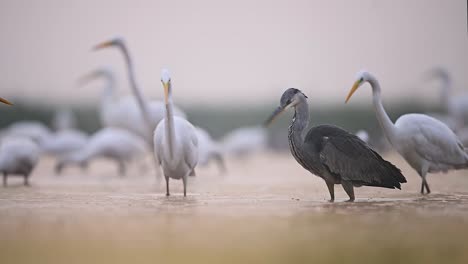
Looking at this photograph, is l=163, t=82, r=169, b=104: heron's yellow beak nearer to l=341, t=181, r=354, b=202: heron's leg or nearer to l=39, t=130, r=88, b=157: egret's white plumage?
l=341, t=181, r=354, b=202: heron's leg

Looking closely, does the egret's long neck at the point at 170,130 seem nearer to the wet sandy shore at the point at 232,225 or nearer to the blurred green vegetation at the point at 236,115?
the wet sandy shore at the point at 232,225

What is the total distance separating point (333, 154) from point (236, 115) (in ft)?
48.3

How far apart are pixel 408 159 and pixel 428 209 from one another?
1.32 meters

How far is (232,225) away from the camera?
5660 millimetres

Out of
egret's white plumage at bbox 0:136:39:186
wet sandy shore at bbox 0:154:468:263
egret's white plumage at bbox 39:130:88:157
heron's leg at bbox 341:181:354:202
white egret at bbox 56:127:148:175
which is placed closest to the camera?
wet sandy shore at bbox 0:154:468:263

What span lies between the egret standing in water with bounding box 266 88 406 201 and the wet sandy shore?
25 centimetres

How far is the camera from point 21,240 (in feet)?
16.7

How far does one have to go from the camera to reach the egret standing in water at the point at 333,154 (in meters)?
6.75

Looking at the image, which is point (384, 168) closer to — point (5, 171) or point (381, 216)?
point (381, 216)

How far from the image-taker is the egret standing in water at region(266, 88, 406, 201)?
6754 millimetres

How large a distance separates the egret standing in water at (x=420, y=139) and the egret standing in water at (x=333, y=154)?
2.52 ft

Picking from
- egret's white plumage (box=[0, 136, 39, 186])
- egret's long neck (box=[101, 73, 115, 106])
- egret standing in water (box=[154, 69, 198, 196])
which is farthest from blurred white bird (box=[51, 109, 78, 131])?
egret standing in water (box=[154, 69, 198, 196])

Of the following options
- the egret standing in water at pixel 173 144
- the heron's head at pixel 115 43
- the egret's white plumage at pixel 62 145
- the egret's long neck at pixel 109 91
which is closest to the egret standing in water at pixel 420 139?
the egret standing in water at pixel 173 144

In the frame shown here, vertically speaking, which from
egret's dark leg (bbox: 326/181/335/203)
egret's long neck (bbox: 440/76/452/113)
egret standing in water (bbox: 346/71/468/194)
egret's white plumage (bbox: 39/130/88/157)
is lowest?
egret's dark leg (bbox: 326/181/335/203)
